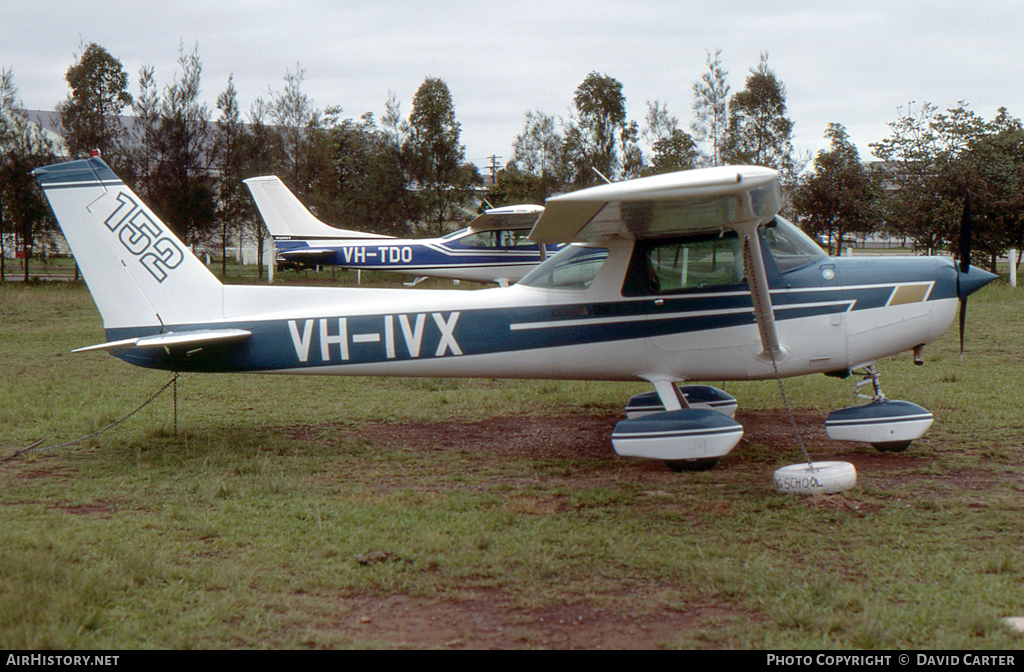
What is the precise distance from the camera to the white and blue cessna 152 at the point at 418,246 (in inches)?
732

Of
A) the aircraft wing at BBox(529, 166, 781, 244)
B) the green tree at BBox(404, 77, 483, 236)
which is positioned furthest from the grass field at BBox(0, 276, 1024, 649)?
the green tree at BBox(404, 77, 483, 236)

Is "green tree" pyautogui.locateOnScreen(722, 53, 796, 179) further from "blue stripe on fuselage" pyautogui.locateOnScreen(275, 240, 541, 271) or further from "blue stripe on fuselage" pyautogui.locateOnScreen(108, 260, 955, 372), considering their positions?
"blue stripe on fuselage" pyautogui.locateOnScreen(108, 260, 955, 372)

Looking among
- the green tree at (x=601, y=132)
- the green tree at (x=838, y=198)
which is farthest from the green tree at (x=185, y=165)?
the green tree at (x=838, y=198)

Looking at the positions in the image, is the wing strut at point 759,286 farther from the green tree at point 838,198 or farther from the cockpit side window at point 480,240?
the green tree at point 838,198

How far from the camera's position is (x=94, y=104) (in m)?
34.9

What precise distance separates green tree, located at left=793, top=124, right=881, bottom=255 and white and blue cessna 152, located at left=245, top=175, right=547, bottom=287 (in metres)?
16.0

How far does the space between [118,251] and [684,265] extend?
5.25m

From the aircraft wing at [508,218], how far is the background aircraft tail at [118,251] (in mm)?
10737

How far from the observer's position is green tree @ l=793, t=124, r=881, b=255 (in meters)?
29.6

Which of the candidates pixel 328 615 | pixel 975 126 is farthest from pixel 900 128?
pixel 328 615

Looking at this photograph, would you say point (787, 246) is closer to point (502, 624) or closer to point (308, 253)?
point (502, 624)

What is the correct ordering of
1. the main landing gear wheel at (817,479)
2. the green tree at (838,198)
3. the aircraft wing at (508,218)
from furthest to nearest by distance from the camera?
1. the green tree at (838,198)
2. the aircraft wing at (508,218)
3. the main landing gear wheel at (817,479)

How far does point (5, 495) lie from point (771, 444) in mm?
6766

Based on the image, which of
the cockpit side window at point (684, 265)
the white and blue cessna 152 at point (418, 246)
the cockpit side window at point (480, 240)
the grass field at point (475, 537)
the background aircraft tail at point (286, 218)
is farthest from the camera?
the background aircraft tail at point (286, 218)
